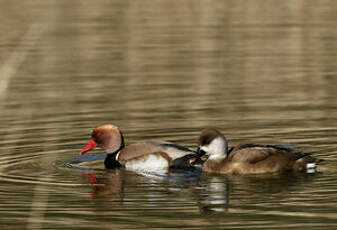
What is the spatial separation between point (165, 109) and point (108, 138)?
9.38 feet

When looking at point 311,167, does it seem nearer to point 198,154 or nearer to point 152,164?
point 198,154

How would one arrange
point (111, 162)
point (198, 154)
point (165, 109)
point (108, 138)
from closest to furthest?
point (198, 154), point (111, 162), point (108, 138), point (165, 109)

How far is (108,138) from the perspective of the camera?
14.0 m

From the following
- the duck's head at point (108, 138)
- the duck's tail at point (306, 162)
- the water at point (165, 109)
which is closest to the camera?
the water at point (165, 109)

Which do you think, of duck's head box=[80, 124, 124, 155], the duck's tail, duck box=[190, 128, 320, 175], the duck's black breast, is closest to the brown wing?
duck box=[190, 128, 320, 175]

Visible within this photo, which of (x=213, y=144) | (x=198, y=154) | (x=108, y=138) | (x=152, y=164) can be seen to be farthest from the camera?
(x=108, y=138)

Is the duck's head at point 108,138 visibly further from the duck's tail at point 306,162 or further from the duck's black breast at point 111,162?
the duck's tail at point 306,162

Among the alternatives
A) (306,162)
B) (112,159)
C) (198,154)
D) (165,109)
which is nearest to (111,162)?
(112,159)

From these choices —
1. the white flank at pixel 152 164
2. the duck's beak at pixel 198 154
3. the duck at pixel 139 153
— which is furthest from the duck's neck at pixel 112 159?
the duck's beak at pixel 198 154

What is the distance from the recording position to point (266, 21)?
30281 millimetres

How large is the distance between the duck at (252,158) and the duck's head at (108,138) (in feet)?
4.79

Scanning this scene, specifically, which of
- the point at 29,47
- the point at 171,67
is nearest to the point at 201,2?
the point at 29,47

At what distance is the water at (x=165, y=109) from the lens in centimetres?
1058

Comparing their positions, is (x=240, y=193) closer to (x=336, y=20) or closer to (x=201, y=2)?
(x=336, y=20)
